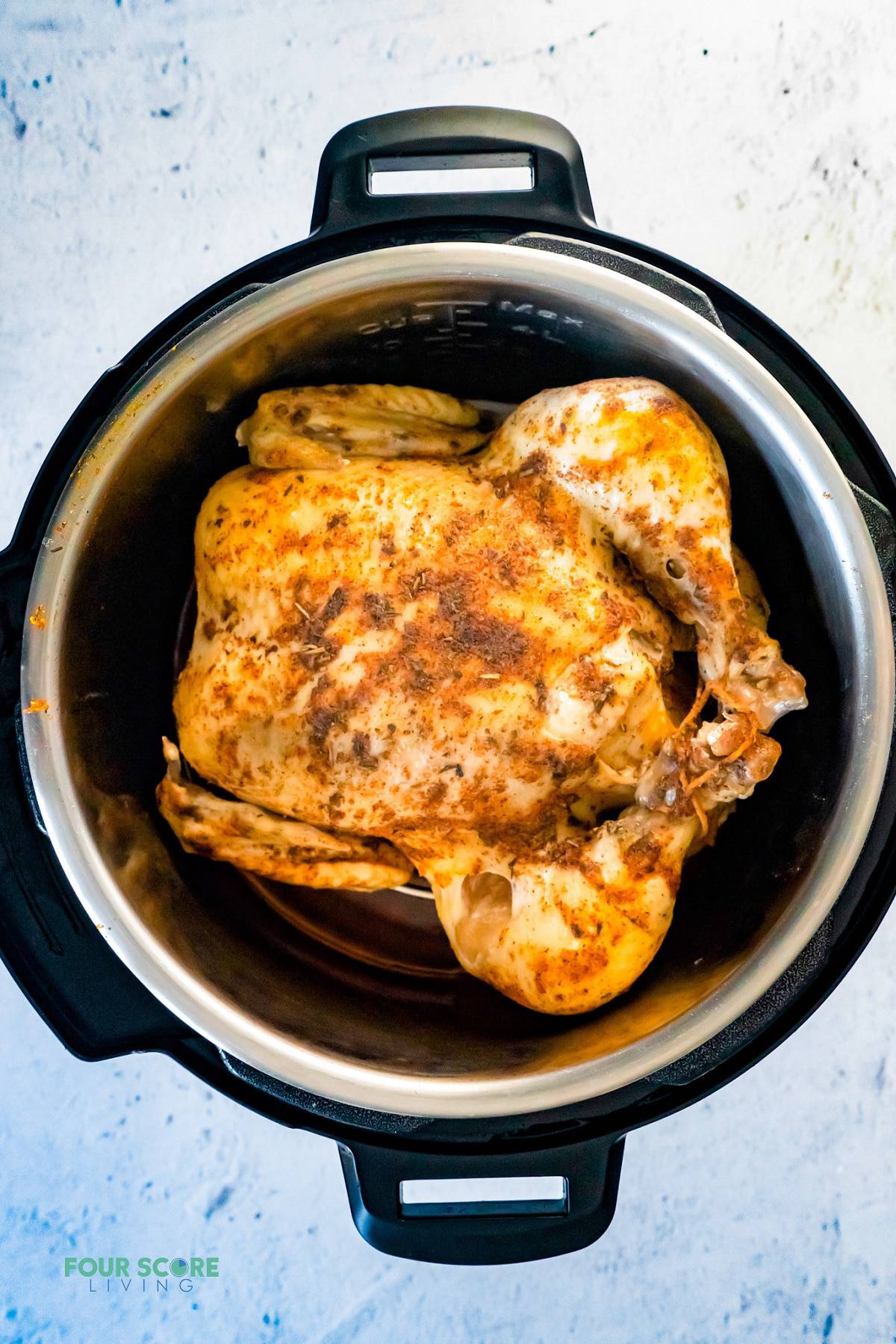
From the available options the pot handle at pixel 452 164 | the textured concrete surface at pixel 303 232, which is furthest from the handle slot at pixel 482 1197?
the pot handle at pixel 452 164

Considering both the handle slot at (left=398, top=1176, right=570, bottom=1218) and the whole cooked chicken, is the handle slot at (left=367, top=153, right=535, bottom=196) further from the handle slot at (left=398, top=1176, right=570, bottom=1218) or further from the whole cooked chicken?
the handle slot at (left=398, top=1176, right=570, bottom=1218)

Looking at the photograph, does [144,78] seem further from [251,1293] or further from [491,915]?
[251,1293]

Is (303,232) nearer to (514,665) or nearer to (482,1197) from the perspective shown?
(514,665)

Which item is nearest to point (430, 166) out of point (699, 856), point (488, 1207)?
point (699, 856)

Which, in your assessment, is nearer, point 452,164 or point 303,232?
point 452,164

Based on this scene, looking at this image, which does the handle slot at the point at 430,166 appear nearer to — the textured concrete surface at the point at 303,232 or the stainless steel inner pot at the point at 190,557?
the stainless steel inner pot at the point at 190,557

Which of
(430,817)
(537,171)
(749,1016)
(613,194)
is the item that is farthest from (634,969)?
(613,194)
